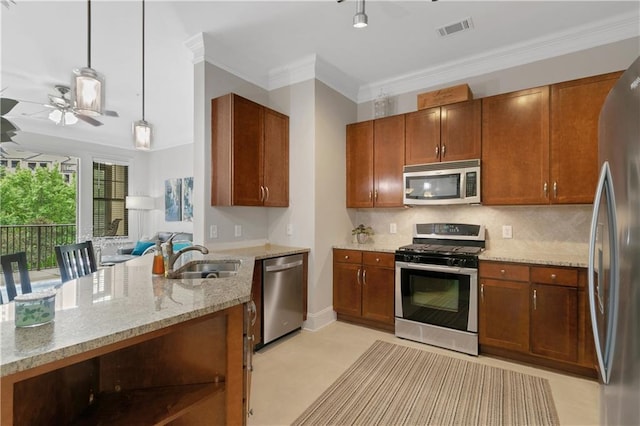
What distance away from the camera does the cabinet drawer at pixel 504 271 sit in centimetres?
266

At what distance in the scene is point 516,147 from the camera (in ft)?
9.75

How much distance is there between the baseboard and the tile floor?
72mm

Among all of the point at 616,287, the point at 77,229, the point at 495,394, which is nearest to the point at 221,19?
the point at 616,287

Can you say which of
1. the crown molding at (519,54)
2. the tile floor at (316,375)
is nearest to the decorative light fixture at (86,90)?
the tile floor at (316,375)

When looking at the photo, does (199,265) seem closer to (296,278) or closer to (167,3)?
(296,278)

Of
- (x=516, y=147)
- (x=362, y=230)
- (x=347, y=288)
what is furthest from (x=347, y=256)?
(x=516, y=147)

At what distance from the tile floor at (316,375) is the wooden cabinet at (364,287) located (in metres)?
0.19

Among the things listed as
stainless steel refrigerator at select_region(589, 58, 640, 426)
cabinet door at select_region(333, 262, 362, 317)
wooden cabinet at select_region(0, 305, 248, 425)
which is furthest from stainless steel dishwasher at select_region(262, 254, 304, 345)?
stainless steel refrigerator at select_region(589, 58, 640, 426)

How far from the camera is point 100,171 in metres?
6.96

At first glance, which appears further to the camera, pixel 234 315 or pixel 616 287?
pixel 234 315

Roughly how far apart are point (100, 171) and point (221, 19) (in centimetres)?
598

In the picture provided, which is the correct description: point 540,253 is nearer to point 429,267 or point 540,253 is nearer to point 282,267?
point 429,267

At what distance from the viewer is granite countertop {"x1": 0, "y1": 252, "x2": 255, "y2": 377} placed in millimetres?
843

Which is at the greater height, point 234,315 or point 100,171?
point 100,171
